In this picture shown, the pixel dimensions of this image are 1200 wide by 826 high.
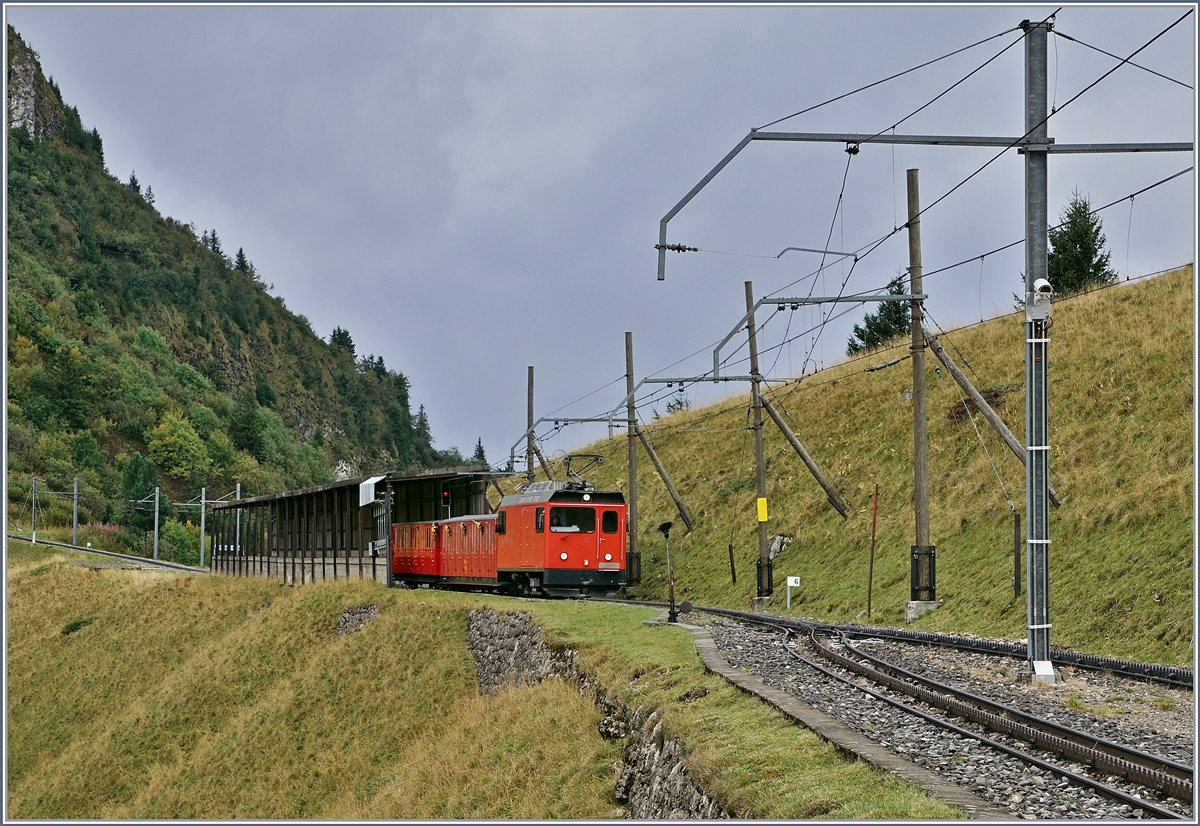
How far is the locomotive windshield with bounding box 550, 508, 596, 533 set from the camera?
30.4m

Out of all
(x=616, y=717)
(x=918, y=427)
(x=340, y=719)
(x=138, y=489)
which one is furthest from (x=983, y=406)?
(x=138, y=489)

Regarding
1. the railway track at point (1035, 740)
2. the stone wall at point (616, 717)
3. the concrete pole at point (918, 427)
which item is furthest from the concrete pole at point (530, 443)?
the railway track at point (1035, 740)

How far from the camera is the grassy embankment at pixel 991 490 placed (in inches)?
805

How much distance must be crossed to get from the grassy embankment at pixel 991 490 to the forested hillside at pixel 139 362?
70.5 meters

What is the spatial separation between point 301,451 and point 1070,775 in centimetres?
14755

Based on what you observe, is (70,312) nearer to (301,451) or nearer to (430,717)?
(301,451)

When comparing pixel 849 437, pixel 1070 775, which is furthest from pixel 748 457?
pixel 1070 775

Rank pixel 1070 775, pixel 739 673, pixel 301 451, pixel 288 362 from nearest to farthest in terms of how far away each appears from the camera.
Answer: pixel 1070 775
pixel 739 673
pixel 301 451
pixel 288 362

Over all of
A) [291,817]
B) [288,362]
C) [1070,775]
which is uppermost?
[288,362]

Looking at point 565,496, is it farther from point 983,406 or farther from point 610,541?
point 983,406

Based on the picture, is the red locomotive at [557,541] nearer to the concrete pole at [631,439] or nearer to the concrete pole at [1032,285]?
the concrete pole at [631,439]

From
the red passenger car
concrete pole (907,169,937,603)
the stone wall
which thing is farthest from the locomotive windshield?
Answer: concrete pole (907,169,937,603)

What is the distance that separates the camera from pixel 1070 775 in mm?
8430

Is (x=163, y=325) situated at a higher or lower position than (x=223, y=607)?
higher
